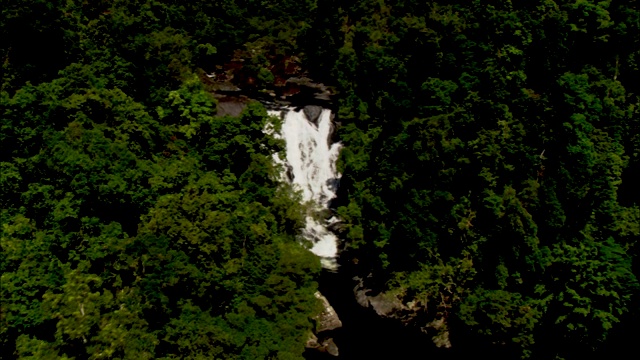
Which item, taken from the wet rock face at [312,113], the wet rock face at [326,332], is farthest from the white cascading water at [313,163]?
the wet rock face at [326,332]

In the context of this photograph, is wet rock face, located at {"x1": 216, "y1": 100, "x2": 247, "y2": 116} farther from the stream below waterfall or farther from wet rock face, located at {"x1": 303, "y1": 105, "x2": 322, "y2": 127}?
wet rock face, located at {"x1": 303, "y1": 105, "x2": 322, "y2": 127}

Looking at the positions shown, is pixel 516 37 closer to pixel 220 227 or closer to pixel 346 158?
pixel 346 158

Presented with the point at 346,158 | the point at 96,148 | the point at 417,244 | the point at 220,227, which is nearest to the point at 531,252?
the point at 417,244

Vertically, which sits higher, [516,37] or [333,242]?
[516,37]

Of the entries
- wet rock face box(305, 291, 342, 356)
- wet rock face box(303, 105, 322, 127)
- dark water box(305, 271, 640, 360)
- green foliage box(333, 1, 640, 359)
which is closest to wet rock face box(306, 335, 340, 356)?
wet rock face box(305, 291, 342, 356)

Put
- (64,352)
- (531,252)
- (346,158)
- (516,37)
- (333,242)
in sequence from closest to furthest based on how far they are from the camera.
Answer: (64,352), (531,252), (516,37), (346,158), (333,242)

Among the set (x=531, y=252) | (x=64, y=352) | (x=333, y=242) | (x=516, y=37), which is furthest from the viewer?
(x=333, y=242)
